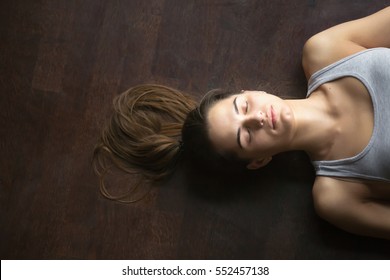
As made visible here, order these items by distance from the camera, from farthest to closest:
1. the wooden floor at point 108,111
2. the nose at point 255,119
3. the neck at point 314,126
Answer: the wooden floor at point 108,111, the neck at point 314,126, the nose at point 255,119

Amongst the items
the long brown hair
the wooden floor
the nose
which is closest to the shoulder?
the wooden floor

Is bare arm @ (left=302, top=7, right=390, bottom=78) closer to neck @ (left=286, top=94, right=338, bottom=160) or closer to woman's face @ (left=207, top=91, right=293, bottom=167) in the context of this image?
neck @ (left=286, top=94, right=338, bottom=160)

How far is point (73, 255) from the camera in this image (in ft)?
5.02

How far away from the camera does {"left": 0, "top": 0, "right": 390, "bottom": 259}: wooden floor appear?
5.03 feet

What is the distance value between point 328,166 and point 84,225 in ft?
3.27

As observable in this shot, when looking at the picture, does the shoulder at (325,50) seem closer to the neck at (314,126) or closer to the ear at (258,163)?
the neck at (314,126)

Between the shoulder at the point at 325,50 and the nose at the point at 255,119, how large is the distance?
36 centimetres

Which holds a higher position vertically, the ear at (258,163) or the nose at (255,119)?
the nose at (255,119)

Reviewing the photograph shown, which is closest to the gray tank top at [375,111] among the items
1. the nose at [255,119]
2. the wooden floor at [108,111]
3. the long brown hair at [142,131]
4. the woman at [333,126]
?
the woman at [333,126]

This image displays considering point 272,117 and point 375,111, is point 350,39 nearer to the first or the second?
point 375,111

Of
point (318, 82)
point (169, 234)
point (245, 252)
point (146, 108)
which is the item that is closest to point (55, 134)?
point (146, 108)

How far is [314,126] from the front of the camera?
1.39m

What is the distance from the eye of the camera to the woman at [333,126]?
1305mm

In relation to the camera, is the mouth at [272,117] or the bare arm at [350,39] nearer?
the mouth at [272,117]
